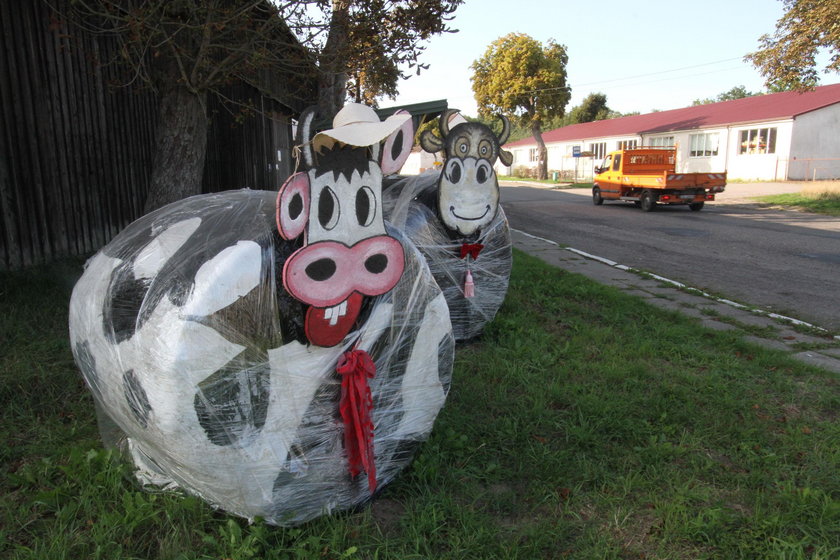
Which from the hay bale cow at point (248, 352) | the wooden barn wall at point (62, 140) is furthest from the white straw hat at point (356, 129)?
the wooden barn wall at point (62, 140)

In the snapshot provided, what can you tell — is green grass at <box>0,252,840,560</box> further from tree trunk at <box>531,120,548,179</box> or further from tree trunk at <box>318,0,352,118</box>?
tree trunk at <box>531,120,548,179</box>

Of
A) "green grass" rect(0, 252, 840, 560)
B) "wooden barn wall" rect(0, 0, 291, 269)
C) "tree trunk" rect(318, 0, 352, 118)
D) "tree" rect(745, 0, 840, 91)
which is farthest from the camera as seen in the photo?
"tree" rect(745, 0, 840, 91)

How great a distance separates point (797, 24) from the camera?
17.4 meters

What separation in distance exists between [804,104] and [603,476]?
35.0 m

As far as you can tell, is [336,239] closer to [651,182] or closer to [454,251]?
[454,251]

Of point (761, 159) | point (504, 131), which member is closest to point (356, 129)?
point (504, 131)

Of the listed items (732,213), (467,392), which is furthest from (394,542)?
(732,213)

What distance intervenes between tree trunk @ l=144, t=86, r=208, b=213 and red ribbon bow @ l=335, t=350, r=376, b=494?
3.88 meters

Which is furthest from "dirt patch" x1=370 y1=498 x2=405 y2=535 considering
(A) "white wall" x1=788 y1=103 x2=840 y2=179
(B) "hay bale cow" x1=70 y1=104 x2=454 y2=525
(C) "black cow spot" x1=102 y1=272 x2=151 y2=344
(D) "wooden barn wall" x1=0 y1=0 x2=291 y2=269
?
(A) "white wall" x1=788 y1=103 x2=840 y2=179

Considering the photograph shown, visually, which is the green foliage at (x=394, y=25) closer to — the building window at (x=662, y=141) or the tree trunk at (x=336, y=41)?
the tree trunk at (x=336, y=41)

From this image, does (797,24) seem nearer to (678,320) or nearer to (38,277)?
(678,320)

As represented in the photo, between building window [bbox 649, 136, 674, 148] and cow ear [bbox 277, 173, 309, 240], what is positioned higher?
building window [bbox 649, 136, 674, 148]

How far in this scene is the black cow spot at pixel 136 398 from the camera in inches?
85.8

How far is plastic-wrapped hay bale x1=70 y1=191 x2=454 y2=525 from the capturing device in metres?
2.13
